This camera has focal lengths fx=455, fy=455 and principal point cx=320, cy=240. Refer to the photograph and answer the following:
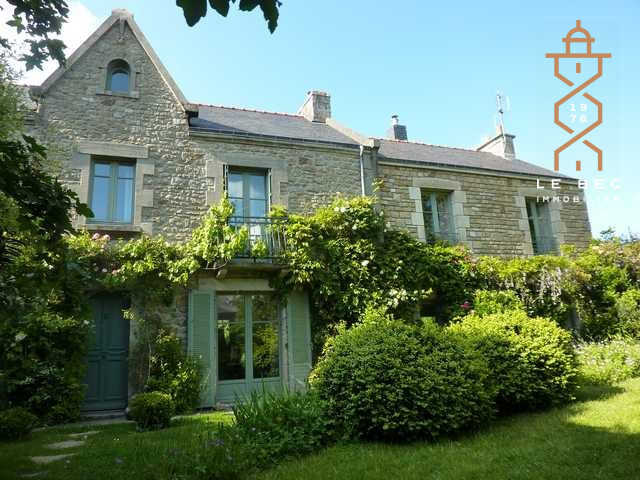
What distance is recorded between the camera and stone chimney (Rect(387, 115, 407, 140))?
14.2 meters

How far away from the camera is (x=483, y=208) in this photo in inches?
432

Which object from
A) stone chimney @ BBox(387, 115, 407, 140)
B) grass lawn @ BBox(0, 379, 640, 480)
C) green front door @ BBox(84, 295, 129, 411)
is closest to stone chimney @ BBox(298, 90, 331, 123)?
stone chimney @ BBox(387, 115, 407, 140)

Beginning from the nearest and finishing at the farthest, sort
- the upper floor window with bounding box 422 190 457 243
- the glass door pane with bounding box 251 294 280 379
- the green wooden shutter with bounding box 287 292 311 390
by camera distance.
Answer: the green wooden shutter with bounding box 287 292 311 390
the glass door pane with bounding box 251 294 280 379
the upper floor window with bounding box 422 190 457 243

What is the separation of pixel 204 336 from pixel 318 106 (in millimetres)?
6770

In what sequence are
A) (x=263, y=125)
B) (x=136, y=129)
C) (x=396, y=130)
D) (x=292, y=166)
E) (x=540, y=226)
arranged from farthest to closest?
(x=396, y=130) → (x=540, y=226) → (x=263, y=125) → (x=292, y=166) → (x=136, y=129)

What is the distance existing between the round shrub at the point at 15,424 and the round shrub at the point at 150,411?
3.67 feet

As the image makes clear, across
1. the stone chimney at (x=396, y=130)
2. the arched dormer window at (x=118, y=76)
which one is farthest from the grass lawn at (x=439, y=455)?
the stone chimney at (x=396, y=130)

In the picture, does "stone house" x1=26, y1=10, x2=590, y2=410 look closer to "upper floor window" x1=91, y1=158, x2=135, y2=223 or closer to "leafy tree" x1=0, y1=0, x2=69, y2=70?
"upper floor window" x1=91, y1=158, x2=135, y2=223

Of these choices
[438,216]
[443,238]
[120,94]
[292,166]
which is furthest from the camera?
[438,216]

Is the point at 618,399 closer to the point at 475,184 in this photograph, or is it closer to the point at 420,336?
the point at 420,336

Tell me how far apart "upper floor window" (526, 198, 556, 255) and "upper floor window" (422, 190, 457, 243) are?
7.80 ft

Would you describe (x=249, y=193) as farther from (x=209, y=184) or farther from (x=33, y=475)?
(x=33, y=475)

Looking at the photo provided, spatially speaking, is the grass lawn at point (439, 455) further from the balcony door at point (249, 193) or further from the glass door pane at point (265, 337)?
the balcony door at point (249, 193)

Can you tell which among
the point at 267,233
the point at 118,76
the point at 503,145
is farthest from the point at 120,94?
the point at 503,145
